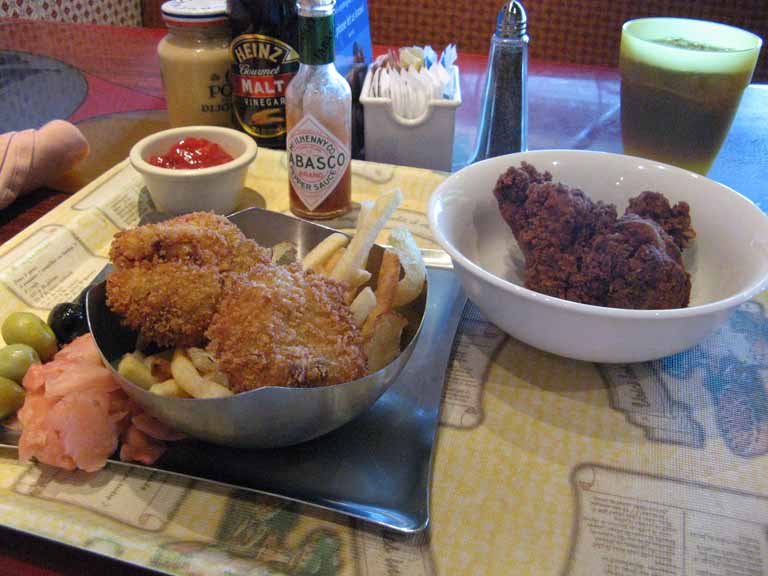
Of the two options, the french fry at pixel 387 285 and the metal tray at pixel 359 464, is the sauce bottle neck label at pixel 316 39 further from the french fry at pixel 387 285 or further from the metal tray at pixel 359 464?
the metal tray at pixel 359 464

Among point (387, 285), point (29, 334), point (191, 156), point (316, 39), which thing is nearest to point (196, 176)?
point (191, 156)

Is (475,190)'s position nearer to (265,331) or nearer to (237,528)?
(265,331)

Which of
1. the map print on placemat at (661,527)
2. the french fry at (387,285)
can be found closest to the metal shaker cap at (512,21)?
the french fry at (387,285)

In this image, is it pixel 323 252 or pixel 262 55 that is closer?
Result: pixel 323 252

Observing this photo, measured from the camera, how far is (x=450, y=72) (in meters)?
1.57

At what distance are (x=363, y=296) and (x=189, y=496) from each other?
336 mm

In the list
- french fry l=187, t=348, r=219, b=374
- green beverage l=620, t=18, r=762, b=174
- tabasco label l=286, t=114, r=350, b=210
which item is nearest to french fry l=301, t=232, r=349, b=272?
french fry l=187, t=348, r=219, b=374

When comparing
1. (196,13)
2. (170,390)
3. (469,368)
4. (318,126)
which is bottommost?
(469,368)

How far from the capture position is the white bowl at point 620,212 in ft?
2.59

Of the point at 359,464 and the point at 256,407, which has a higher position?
the point at 256,407

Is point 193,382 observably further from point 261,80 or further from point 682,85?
point 682,85

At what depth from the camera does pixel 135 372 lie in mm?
751

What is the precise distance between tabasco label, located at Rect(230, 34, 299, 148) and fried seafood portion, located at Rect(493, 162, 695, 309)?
2.24 ft

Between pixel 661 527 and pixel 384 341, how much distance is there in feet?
1.31
